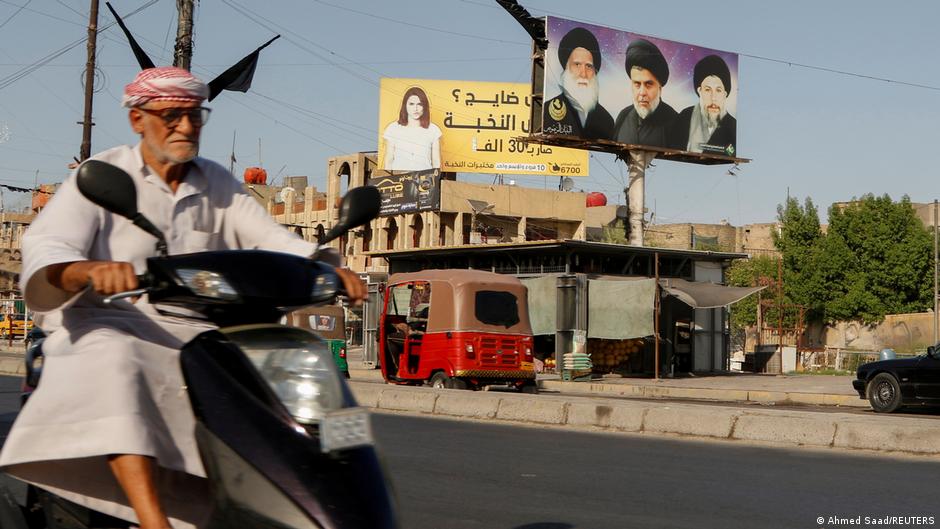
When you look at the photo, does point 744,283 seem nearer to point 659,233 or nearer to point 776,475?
point 659,233

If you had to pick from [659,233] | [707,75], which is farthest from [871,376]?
[659,233]

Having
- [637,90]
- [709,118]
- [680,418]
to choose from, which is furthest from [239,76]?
[709,118]

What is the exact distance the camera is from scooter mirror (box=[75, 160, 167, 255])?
279cm

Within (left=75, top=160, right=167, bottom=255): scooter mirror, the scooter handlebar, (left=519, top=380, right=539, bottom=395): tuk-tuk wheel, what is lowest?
(left=519, top=380, right=539, bottom=395): tuk-tuk wheel

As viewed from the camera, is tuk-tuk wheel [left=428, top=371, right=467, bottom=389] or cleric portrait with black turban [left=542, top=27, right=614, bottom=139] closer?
tuk-tuk wheel [left=428, top=371, right=467, bottom=389]

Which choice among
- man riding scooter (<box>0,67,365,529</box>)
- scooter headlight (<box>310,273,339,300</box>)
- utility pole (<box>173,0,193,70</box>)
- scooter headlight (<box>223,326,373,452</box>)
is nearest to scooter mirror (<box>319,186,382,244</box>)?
man riding scooter (<box>0,67,365,529</box>)

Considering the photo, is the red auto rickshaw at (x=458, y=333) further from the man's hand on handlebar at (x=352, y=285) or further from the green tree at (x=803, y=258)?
the green tree at (x=803, y=258)

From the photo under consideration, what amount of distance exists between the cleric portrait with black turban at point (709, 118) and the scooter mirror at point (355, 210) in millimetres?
39058

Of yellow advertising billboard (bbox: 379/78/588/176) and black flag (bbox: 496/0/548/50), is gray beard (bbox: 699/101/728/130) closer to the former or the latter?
black flag (bbox: 496/0/548/50)

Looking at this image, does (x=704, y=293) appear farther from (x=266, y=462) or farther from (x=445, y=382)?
(x=266, y=462)

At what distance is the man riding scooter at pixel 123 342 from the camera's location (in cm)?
278

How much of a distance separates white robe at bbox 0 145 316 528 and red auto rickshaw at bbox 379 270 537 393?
57.6ft

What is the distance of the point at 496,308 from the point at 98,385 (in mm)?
19079

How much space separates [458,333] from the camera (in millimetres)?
20922
